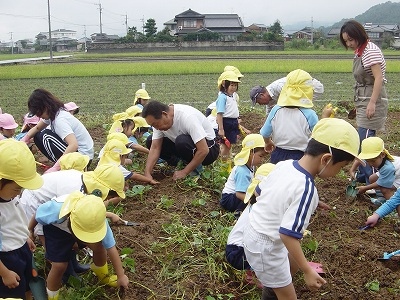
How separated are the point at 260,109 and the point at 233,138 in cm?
339

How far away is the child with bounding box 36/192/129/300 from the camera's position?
2.65 m

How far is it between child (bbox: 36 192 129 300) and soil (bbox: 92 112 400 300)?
1.37 feet

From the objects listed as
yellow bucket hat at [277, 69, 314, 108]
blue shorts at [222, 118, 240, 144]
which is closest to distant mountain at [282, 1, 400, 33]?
blue shorts at [222, 118, 240, 144]

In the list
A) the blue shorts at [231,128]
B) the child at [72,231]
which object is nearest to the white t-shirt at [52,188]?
the child at [72,231]

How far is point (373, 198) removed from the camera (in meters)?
4.83

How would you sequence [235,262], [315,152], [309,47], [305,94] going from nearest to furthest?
[315,152]
[235,262]
[305,94]
[309,47]

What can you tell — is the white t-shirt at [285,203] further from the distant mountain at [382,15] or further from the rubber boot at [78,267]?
the distant mountain at [382,15]

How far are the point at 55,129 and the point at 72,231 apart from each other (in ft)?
7.51

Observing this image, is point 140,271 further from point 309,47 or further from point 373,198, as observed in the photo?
point 309,47

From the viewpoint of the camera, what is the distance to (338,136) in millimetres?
2301

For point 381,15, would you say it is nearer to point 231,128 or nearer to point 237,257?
point 231,128

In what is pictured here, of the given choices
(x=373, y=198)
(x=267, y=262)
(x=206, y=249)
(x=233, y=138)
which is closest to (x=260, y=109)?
(x=233, y=138)

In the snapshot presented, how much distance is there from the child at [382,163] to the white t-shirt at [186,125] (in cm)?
161

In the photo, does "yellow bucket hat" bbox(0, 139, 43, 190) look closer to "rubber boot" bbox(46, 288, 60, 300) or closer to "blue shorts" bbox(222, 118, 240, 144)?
"rubber boot" bbox(46, 288, 60, 300)
